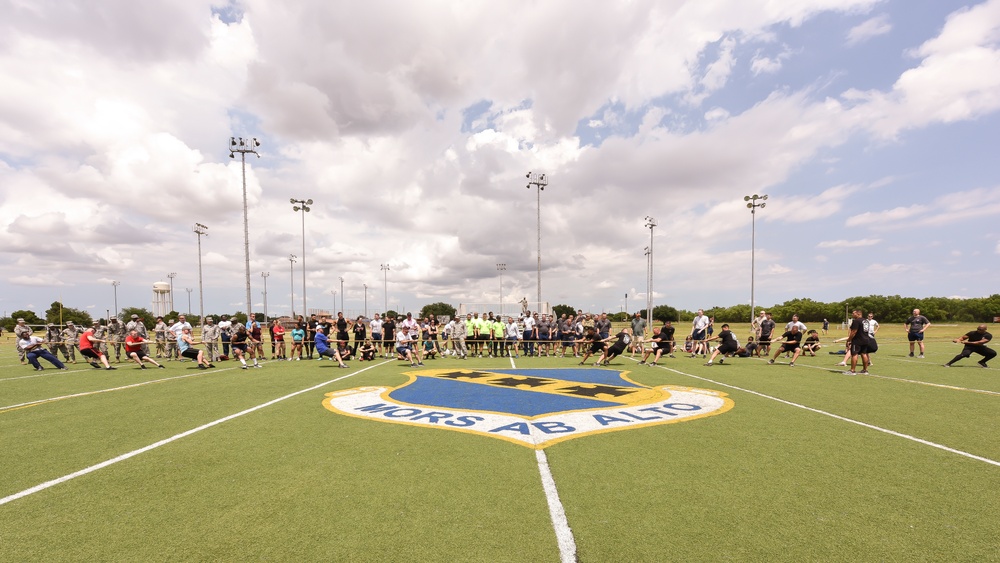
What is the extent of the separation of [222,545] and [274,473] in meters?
1.43

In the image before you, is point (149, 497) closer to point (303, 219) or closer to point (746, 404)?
point (746, 404)

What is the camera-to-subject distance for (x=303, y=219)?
41.1 meters

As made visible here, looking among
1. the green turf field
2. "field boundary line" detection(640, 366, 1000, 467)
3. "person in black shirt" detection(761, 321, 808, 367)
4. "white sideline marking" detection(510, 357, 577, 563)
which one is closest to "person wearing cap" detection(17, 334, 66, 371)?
the green turf field

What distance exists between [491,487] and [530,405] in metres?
3.84

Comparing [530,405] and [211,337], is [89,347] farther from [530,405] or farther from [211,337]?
[530,405]

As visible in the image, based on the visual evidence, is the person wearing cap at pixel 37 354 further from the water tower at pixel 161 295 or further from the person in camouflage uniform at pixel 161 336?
the water tower at pixel 161 295

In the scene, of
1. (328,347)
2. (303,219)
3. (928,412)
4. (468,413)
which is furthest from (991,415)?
(303,219)

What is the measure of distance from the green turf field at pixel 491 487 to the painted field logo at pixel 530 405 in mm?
348

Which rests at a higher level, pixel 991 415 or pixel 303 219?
pixel 303 219

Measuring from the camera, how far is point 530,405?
7945 mm

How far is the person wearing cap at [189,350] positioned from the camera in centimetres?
1520

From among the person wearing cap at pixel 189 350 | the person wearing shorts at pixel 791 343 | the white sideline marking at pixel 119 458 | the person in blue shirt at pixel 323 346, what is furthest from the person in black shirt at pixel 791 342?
the person wearing cap at pixel 189 350

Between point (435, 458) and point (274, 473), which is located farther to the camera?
point (435, 458)

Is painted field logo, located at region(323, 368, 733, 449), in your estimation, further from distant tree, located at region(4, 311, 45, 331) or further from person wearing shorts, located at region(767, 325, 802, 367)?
distant tree, located at region(4, 311, 45, 331)
